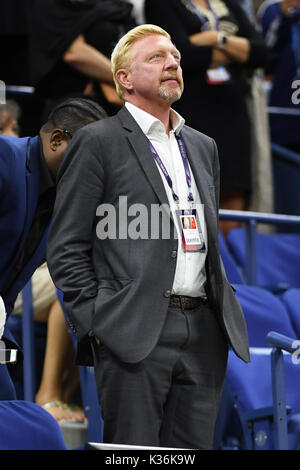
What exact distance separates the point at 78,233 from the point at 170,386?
473 mm

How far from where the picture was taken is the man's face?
9.09 feet

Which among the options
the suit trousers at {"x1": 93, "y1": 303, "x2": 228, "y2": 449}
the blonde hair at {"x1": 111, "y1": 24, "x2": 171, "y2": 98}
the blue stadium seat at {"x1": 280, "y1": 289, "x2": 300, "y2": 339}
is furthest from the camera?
the blue stadium seat at {"x1": 280, "y1": 289, "x2": 300, "y2": 339}

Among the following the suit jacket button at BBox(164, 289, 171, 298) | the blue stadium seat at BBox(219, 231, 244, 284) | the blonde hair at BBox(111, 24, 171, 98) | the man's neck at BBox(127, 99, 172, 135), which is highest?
the blonde hair at BBox(111, 24, 171, 98)

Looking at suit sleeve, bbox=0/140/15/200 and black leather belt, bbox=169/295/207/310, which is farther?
suit sleeve, bbox=0/140/15/200

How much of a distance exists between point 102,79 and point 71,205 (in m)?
2.12

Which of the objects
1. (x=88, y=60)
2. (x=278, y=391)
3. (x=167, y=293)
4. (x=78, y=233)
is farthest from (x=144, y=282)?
(x=88, y=60)

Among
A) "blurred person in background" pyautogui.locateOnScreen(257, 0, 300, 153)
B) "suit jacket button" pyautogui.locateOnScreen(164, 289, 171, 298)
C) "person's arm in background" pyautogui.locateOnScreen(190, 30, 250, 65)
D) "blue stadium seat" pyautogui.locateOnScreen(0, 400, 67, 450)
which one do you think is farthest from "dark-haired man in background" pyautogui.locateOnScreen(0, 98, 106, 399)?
"blurred person in background" pyautogui.locateOnScreen(257, 0, 300, 153)

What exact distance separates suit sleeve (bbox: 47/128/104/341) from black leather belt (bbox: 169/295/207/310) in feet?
0.69

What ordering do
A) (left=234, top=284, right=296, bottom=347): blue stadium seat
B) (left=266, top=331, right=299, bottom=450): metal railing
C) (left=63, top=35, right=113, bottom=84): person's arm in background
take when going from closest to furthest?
1. (left=266, top=331, right=299, bottom=450): metal railing
2. (left=234, top=284, right=296, bottom=347): blue stadium seat
3. (left=63, top=35, right=113, bottom=84): person's arm in background

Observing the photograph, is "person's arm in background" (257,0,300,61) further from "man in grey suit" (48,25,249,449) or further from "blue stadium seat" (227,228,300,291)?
"man in grey suit" (48,25,249,449)

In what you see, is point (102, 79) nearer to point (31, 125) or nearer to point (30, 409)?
point (31, 125)

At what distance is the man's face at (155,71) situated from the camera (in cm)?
277

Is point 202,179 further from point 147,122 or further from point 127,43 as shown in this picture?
point 127,43

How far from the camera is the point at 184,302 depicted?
2.67m
